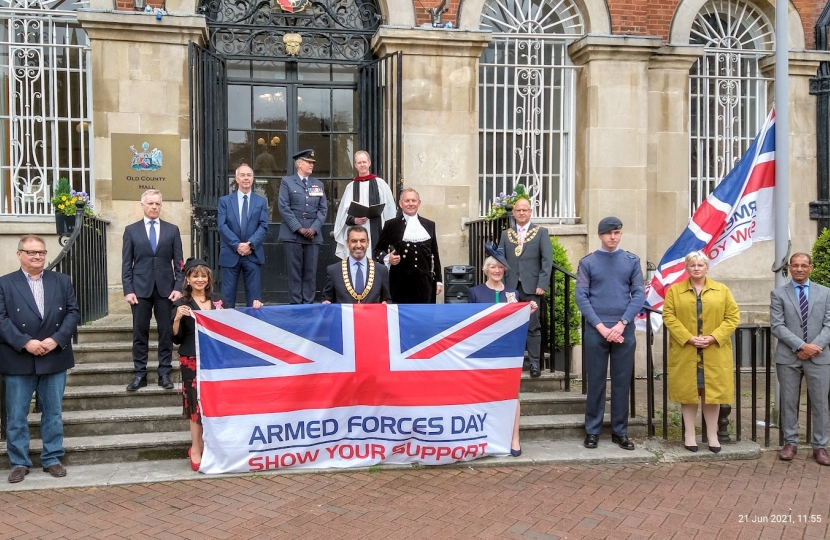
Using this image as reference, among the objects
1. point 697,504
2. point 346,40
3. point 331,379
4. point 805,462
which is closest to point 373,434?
point 331,379

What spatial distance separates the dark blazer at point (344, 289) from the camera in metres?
6.89

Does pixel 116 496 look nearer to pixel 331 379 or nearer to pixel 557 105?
pixel 331 379

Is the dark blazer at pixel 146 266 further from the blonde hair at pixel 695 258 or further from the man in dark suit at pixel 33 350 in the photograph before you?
the blonde hair at pixel 695 258

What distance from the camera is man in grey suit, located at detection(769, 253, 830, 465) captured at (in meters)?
6.91

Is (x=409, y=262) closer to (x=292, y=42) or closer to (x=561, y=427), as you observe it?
(x=561, y=427)

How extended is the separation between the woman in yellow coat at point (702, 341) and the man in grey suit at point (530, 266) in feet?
4.30

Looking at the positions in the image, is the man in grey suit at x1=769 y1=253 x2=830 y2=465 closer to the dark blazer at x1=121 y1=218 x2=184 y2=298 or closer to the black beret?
the black beret

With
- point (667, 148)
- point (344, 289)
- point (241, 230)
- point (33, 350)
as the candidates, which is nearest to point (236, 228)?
point (241, 230)

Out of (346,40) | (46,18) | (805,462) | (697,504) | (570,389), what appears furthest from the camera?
(346,40)

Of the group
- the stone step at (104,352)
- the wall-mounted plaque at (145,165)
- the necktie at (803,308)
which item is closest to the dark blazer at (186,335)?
the stone step at (104,352)

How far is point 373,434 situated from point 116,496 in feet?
6.47

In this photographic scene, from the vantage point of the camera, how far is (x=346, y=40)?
10.5 metres

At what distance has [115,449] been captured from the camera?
6.57 m

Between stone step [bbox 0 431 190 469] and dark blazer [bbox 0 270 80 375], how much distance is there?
0.73 metres
